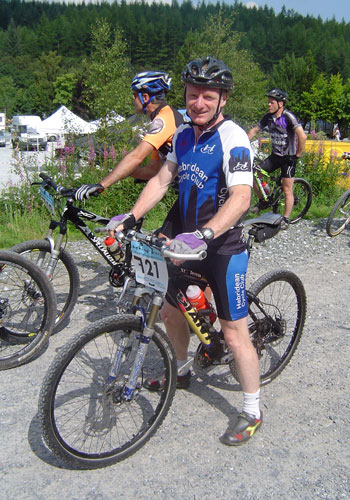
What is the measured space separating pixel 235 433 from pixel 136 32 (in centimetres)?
16817

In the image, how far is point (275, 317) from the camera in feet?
12.9

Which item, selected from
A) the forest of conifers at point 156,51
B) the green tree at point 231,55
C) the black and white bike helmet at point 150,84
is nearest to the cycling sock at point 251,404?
the black and white bike helmet at point 150,84

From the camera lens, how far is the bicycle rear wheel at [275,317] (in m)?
3.74

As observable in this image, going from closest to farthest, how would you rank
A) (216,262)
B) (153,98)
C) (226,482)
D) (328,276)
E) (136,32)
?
1. (226,482)
2. (216,262)
3. (153,98)
4. (328,276)
5. (136,32)

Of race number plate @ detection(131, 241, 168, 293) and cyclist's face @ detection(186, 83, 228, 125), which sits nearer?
race number plate @ detection(131, 241, 168, 293)

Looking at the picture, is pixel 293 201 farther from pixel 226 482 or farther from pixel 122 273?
pixel 226 482

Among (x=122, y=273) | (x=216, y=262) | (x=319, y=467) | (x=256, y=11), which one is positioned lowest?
(x=319, y=467)

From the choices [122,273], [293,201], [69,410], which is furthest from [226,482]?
[293,201]

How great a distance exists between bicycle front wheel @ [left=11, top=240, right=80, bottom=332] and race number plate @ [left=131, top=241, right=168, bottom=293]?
66.1 inches

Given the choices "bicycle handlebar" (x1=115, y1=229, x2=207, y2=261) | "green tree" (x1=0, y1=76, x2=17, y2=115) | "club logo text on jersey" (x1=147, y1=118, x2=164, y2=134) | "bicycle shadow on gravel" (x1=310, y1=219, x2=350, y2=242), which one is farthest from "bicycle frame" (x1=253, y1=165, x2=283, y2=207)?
"green tree" (x1=0, y1=76, x2=17, y2=115)

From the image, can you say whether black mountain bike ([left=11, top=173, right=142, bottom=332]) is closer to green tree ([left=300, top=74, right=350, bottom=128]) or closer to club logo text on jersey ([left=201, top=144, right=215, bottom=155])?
club logo text on jersey ([left=201, top=144, right=215, bottom=155])

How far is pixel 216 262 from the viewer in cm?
314

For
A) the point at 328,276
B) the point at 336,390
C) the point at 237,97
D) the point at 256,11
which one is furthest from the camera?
the point at 256,11

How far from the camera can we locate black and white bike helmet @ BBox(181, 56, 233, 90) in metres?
2.94
